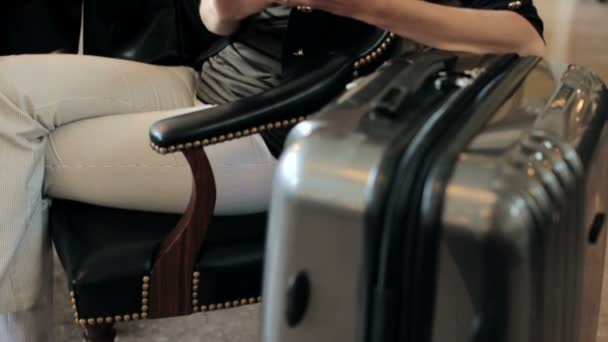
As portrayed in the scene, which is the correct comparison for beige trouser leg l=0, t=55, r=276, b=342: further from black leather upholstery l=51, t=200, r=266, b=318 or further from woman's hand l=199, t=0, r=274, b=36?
woman's hand l=199, t=0, r=274, b=36

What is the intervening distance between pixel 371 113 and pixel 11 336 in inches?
29.9

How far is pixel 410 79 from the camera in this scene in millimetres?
691

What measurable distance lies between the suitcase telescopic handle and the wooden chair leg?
0.56 m

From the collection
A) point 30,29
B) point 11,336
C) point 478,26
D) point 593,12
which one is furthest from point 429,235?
point 593,12

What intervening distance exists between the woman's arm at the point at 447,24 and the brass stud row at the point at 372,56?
2cm

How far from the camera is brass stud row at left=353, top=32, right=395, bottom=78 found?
37.2 inches

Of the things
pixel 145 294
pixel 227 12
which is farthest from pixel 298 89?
pixel 145 294

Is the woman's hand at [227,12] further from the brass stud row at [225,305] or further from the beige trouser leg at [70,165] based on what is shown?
the brass stud row at [225,305]

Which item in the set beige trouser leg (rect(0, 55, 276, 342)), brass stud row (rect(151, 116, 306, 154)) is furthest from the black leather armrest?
beige trouser leg (rect(0, 55, 276, 342))

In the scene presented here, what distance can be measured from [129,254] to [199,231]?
0.09m

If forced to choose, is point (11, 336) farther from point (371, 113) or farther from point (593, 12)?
point (593, 12)

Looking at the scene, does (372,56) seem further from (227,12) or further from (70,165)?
(70,165)

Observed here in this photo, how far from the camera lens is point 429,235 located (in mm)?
545

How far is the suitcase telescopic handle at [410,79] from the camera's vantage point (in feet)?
2.05
